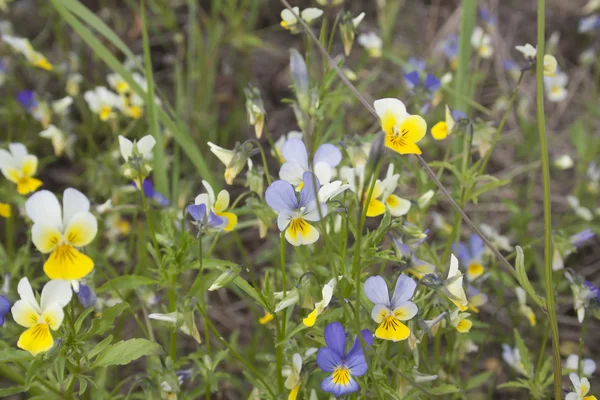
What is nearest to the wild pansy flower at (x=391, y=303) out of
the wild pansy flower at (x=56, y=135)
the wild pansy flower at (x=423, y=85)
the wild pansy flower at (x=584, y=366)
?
the wild pansy flower at (x=584, y=366)

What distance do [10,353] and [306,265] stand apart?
81 cm

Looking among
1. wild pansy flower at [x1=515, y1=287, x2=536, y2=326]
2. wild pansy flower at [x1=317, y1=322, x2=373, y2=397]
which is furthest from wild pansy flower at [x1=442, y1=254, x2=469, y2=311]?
wild pansy flower at [x1=515, y1=287, x2=536, y2=326]

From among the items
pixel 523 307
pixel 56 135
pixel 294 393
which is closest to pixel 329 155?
pixel 294 393

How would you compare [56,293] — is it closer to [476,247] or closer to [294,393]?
[294,393]

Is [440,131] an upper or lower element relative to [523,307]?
upper

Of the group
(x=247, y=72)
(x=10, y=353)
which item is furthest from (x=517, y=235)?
(x=10, y=353)

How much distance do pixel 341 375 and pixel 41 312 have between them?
0.71 m

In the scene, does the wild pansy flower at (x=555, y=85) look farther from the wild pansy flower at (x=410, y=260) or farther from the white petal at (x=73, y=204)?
the white petal at (x=73, y=204)

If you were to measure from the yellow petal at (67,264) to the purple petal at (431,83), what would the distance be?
1.40 m

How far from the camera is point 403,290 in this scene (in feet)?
4.80

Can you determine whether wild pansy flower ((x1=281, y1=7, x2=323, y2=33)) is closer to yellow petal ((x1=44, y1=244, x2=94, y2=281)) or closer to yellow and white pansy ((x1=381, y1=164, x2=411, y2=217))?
yellow and white pansy ((x1=381, y1=164, x2=411, y2=217))

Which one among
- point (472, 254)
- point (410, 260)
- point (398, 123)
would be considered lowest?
point (472, 254)

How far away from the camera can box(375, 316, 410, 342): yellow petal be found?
1.42 metres

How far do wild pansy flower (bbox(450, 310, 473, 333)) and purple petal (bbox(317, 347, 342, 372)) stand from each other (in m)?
0.35
